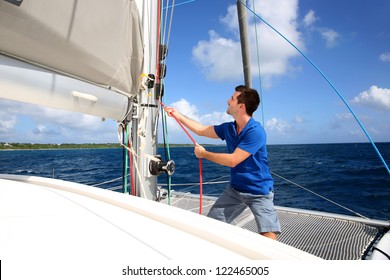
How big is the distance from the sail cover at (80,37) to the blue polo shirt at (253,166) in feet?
3.14

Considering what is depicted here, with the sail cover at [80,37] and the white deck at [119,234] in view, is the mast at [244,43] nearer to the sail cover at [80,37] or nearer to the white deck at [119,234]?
the sail cover at [80,37]

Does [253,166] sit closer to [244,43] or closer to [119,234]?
[119,234]

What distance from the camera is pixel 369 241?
202 centimetres

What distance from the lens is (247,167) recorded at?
6.03 ft

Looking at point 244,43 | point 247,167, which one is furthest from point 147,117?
point 244,43

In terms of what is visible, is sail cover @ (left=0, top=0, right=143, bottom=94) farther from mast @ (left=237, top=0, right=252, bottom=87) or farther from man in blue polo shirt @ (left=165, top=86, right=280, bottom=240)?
mast @ (left=237, top=0, right=252, bottom=87)

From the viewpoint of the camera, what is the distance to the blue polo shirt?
1.76 m

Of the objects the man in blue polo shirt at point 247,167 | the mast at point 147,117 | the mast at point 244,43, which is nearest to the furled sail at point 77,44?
the mast at point 147,117

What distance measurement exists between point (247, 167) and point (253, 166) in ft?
0.15

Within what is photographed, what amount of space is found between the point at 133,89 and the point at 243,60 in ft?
4.68

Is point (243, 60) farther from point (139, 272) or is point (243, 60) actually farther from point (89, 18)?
point (139, 272)

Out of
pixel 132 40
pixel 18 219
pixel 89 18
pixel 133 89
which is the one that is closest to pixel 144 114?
pixel 133 89

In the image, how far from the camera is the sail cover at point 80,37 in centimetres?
102

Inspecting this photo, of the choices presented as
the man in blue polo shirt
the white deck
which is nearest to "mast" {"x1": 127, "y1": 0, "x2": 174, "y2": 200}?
the man in blue polo shirt
